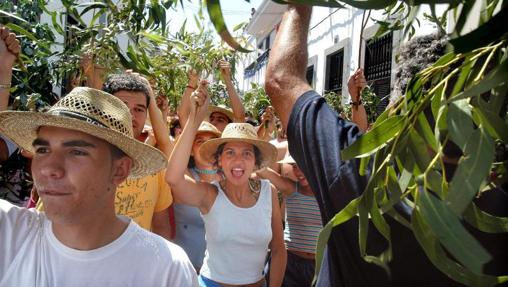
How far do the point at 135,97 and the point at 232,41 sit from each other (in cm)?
213

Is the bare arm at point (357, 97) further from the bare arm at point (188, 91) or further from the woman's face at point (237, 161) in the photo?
the bare arm at point (188, 91)

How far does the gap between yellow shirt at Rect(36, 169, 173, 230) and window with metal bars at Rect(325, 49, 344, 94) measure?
9.94 meters

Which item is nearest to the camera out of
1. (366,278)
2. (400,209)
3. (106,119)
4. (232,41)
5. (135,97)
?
(232,41)

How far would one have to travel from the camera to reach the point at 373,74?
33.1ft

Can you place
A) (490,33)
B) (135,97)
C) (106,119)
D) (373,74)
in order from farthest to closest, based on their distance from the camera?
1. (373,74)
2. (135,97)
3. (106,119)
4. (490,33)

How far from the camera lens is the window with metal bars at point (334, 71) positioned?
497 inches

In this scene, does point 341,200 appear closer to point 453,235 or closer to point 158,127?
point 453,235

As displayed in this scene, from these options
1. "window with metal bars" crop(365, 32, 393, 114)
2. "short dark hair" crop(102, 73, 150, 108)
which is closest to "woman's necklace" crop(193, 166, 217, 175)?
"short dark hair" crop(102, 73, 150, 108)

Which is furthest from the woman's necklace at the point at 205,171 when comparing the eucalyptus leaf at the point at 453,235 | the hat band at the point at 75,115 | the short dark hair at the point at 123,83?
the eucalyptus leaf at the point at 453,235

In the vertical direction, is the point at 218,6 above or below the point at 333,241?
above

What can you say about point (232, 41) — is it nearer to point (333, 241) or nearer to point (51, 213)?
point (333, 241)

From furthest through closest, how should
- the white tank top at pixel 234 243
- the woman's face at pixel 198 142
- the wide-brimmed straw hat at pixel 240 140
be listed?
the woman's face at pixel 198 142 → the wide-brimmed straw hat at pixel 240 140 → the white tank top at pixel 234 243

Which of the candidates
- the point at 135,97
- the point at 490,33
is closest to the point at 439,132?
the point at 490,33

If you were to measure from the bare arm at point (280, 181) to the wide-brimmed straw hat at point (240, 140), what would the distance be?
0.31m
